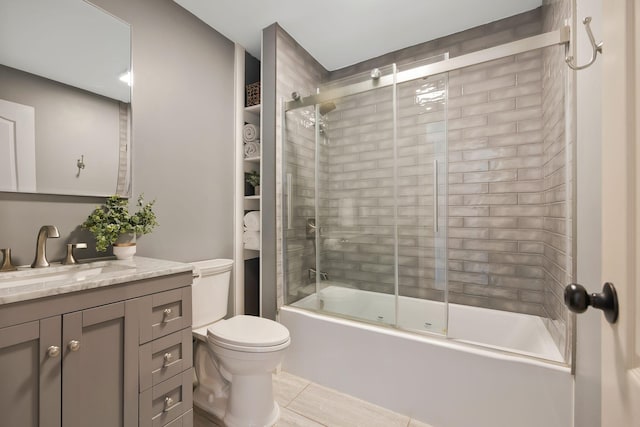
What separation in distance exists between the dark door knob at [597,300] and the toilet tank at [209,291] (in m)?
1.60

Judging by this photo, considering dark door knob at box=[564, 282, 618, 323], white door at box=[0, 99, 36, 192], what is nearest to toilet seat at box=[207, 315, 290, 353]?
white door at box=[0, 99, 36, 192]

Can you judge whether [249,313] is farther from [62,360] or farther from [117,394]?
[62,360]

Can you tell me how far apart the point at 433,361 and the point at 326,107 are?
188 centimetres

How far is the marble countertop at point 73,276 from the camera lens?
0.83 meters

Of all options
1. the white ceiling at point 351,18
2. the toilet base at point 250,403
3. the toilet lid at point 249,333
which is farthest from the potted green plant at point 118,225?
the white ceiling at point 351,18

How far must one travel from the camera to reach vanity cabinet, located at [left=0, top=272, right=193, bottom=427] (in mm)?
812

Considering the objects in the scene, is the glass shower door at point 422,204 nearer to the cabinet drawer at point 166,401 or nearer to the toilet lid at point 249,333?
the toilet lid at point 249,333

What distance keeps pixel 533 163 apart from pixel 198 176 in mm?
2381

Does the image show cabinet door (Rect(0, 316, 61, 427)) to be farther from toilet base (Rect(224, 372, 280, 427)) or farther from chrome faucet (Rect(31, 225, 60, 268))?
toilet base (Rect(224, 372, 280, 427))

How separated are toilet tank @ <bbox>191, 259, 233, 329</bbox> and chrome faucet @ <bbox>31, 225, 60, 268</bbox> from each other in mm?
650

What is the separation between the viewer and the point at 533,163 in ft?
6.19

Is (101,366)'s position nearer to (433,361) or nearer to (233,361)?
(233,361)

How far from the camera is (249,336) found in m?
1.43

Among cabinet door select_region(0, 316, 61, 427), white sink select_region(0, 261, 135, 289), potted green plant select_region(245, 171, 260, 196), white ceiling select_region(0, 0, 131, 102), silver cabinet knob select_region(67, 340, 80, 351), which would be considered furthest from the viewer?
potted green plant select_region(245, 171, 260, 196)
